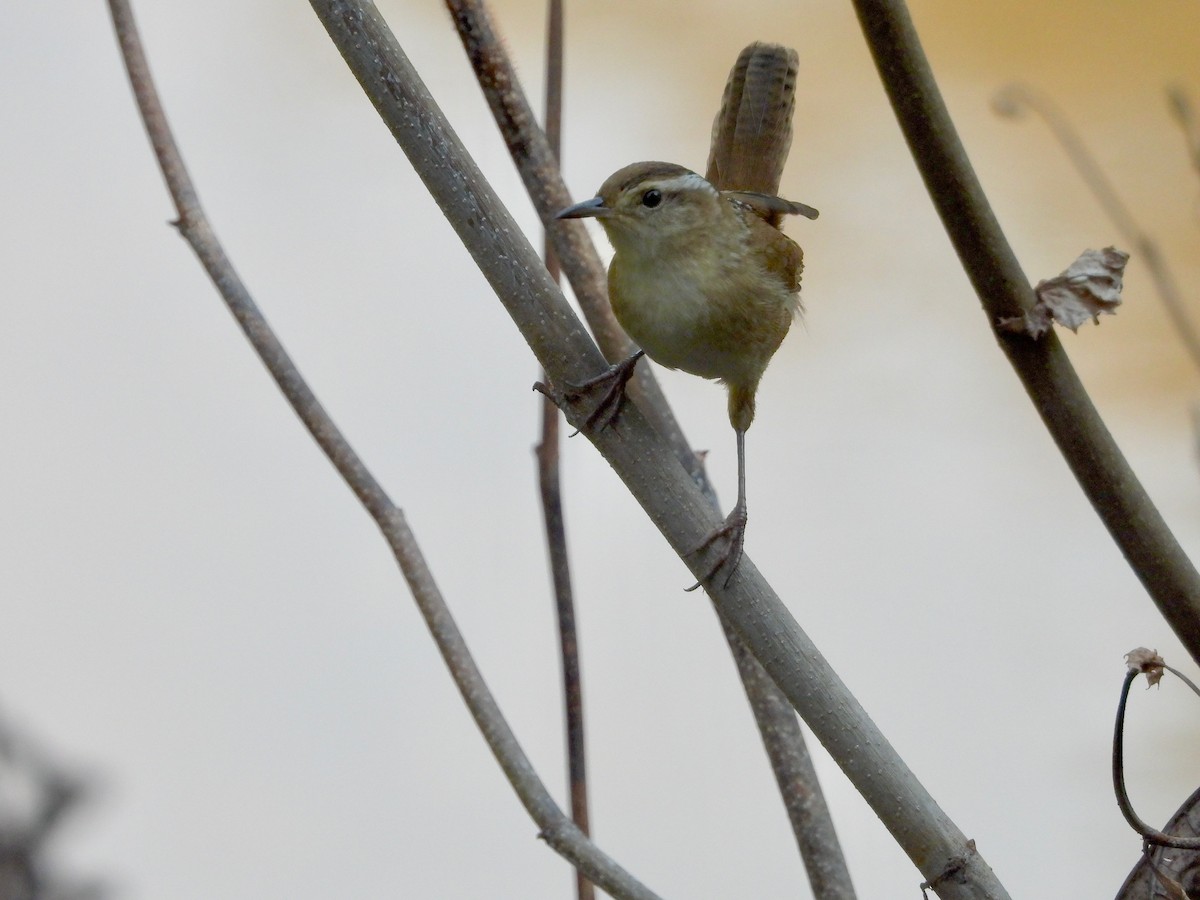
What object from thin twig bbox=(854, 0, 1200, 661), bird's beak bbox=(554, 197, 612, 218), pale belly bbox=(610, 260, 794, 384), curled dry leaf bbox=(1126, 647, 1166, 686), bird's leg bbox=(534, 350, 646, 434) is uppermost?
bird's beak bbox=(554, 197, 612, 218)

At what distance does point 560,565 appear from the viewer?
3.40 feet

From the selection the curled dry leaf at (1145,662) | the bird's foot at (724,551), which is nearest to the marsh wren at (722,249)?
the bird's foot at (724,551)

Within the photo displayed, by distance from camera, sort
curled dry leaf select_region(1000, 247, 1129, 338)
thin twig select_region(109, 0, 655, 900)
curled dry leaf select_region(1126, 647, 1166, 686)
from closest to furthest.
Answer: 1. curled dry leaf select_region(1126, 647, 1166, 686)
2. curled dry leaf select_region(1000, 247, 1129, 338)
3. thin twig select_region(109, 0, 655, 900)

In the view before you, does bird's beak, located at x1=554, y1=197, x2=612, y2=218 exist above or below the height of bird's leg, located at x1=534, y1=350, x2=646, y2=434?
above

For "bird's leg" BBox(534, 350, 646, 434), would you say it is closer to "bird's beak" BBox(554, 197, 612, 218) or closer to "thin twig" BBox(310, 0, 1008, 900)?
"thin twig" BBox(310, 0, 1008, 900)

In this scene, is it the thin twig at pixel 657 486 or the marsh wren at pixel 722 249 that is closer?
the thin twig at pixel 657 486

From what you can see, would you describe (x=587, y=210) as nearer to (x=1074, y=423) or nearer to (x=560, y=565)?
(x=560, y=565)

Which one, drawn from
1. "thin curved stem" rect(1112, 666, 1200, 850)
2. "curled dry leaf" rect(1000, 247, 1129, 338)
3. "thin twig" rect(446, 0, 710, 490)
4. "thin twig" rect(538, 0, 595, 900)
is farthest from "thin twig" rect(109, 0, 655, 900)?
"curled dry leaf" rect(1000, 247, 1129, 338)

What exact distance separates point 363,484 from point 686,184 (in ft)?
1.21

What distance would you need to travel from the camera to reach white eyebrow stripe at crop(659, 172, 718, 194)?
1.00 metres

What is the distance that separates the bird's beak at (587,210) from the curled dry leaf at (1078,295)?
1.14ft

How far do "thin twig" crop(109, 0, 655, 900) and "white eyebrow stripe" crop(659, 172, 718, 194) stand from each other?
34 cm

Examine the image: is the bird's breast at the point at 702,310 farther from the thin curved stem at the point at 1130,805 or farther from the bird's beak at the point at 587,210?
the thin curved stem at the point at 1130,805

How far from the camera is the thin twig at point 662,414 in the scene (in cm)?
88
